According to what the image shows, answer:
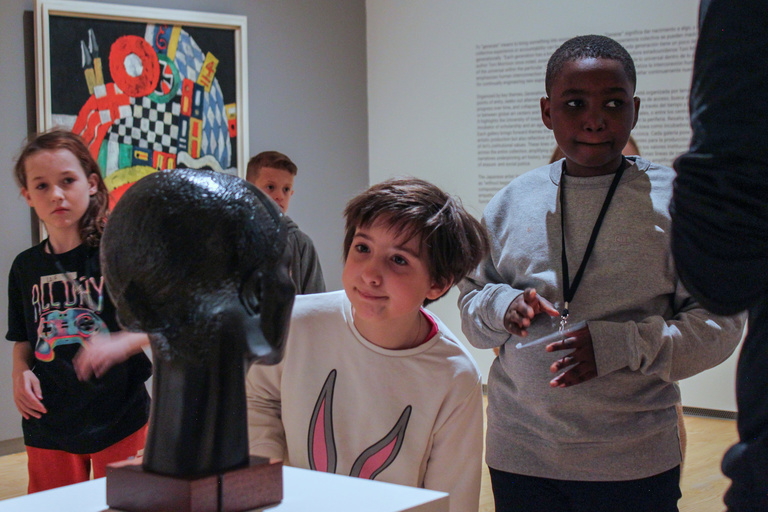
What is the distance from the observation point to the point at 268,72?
6312 mm

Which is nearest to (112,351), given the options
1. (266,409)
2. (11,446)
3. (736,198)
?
(266,409)

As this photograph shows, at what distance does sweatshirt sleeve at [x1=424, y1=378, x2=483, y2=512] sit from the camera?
1.74 meters

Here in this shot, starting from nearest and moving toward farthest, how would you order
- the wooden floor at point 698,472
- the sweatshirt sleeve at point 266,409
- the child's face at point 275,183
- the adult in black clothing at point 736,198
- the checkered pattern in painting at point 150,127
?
the adult in black clothing at point 736,198, the sweatshirt sleeve at point 266,409, the wooden floor at point 698,472, the child's face at point 275,183, the checkered pattern in painting at point 150,127

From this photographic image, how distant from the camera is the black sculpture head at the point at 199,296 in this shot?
1061 mm

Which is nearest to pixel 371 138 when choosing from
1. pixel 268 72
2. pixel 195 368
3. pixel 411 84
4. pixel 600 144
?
pixel 411 84

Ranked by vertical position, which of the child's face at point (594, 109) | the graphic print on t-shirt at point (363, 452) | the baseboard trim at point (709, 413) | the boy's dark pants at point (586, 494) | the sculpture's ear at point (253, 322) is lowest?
the baseboard trim at point (709, 413)

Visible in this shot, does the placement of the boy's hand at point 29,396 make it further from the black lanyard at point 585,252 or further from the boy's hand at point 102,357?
the black lanyard at point 585,252

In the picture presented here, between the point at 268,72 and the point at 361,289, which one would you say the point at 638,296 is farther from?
the point at 268,72

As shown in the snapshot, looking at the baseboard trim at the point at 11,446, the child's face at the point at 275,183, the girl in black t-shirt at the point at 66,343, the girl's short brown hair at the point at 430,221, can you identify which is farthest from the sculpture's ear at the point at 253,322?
the baseboard trim at the point at 11,446

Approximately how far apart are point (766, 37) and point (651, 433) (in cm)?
117

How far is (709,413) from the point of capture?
219 inches

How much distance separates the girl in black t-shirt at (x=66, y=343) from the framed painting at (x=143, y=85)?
2497 mm

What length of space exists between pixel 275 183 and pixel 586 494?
292 centimetres

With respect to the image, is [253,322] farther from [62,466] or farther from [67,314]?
[62,466]
